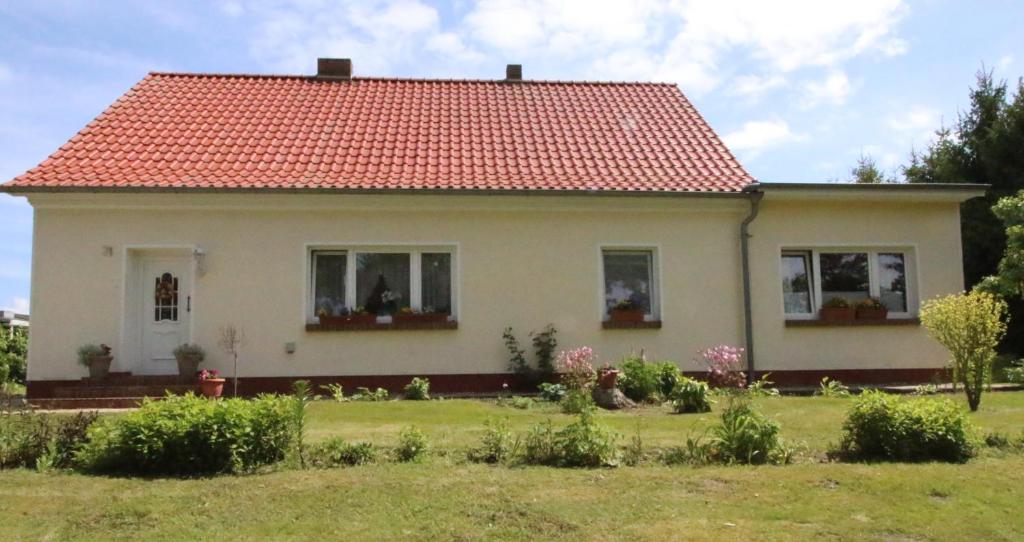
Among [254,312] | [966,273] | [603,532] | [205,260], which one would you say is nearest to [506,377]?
[254,312]

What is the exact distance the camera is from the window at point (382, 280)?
40.2 ft

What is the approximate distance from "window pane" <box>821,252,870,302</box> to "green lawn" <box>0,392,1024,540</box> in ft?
20.9

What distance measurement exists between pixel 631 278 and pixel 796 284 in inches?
107

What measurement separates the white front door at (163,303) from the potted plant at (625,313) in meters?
6.53

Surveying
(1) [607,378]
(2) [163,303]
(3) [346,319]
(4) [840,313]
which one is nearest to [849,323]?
(4) [840,313]

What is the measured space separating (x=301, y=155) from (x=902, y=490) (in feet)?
33.8

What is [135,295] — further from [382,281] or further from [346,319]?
[382,281]

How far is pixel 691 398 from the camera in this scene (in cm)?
956

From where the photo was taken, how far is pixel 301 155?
13.1 m

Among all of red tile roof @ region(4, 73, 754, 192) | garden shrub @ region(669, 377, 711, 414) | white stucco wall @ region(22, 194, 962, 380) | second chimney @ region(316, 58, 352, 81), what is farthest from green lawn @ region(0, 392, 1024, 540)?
second chimney @ region(316, 58, 352, 81)

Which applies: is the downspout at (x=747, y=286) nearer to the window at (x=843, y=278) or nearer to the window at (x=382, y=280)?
the window at (x=843, y=278)

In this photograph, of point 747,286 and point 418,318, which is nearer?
point 418,318

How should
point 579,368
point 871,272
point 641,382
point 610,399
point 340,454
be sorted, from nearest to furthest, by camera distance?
point 340,454, point 579,368, point 610,399, point 641,382, point 871,272

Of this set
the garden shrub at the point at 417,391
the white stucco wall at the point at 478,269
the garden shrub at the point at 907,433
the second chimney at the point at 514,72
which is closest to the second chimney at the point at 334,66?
the second chimney at the point at 514,72
